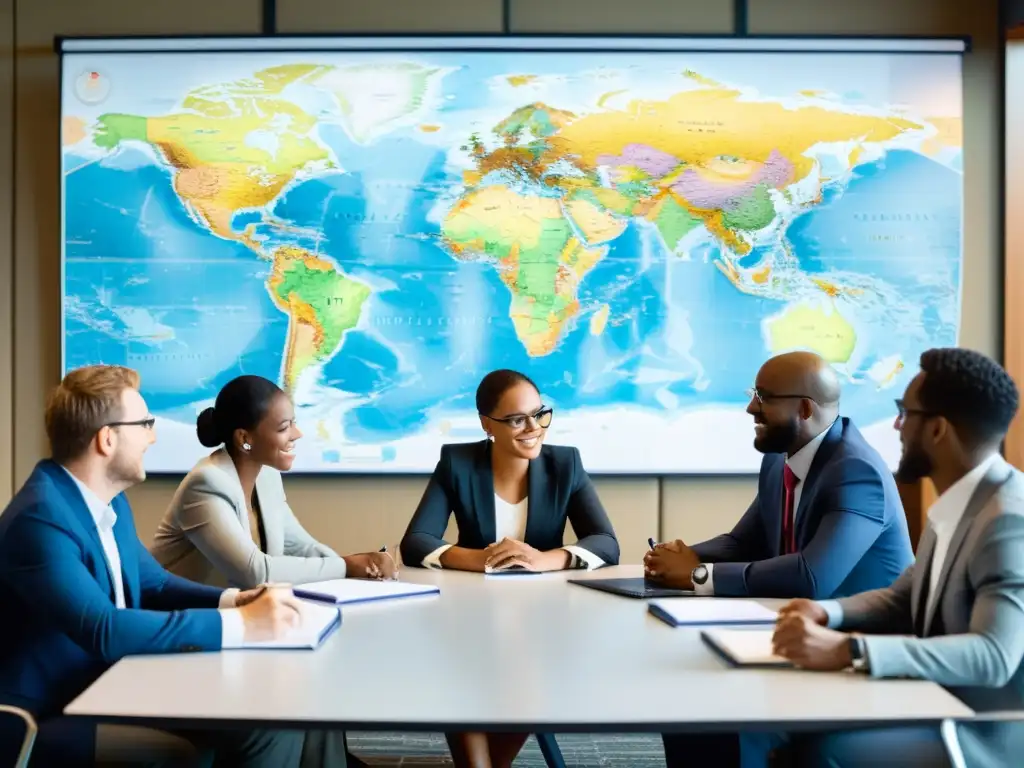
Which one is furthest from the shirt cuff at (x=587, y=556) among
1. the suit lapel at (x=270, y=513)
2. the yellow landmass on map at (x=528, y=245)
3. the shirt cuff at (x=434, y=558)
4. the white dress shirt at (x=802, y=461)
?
the yellow landmass on map at (x=528, y=245)

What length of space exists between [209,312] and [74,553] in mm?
2527

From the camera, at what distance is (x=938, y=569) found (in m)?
2.02

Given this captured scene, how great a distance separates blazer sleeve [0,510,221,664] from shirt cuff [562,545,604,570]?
1.32m

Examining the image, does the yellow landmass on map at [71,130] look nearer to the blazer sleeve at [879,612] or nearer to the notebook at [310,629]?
the notebook at [310,629]

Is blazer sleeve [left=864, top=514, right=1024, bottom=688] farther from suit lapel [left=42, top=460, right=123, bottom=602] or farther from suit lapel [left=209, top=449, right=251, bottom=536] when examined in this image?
suit lapel [left=209, top=449, right=251, bottom=536]

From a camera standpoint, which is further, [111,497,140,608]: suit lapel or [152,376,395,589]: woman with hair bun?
[152,376,395,589]: woman with hair bun

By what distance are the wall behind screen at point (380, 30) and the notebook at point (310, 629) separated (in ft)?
7.16

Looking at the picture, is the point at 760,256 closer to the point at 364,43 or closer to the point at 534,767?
the point at 364,43

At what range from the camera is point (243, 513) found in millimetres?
2984

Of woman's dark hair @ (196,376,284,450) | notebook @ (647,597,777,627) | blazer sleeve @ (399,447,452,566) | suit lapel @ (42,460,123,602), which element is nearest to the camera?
suit lapel @ (42,460,123,602)

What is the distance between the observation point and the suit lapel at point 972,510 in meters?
1.92

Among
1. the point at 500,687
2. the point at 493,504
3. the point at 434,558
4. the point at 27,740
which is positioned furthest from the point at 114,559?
the point at 493,504

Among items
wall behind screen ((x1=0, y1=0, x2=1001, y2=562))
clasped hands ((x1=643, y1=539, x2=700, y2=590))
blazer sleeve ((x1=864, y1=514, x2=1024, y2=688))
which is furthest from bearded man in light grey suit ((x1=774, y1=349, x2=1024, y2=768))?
wall behind screen ((x1=0, y1=0, x2=1001, y2=562))

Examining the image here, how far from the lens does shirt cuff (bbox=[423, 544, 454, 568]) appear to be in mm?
3133
